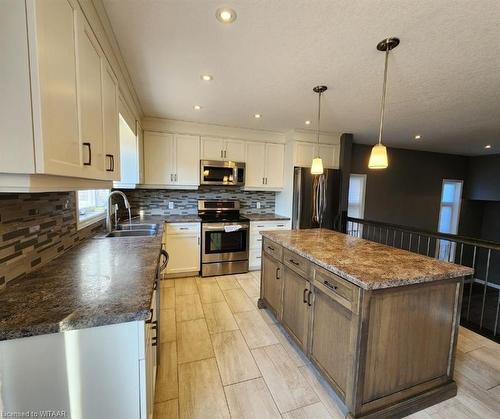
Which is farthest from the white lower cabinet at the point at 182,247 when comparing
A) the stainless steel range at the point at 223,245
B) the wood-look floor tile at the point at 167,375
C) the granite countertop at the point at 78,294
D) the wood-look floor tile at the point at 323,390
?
the wood-look floor tile at the point at 323,390

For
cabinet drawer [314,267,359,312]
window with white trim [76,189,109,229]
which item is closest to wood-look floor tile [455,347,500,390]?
cabinet drawer [314,267,359,312]

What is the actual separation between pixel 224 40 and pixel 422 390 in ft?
9.00

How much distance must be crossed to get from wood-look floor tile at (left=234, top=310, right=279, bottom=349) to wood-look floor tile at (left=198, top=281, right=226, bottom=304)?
449 millimetres

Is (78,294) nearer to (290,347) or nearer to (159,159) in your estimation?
(290,347)

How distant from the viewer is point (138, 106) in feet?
9.97

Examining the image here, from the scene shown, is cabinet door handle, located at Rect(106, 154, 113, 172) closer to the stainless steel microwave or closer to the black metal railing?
the stainless steel microwave

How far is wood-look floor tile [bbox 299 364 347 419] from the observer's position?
5.04 ft

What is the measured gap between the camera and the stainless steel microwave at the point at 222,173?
3835 mm

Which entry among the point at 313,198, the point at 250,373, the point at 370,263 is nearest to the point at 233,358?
the point at 250,373

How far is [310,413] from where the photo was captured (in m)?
1.52

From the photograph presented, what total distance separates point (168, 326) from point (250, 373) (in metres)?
1.03

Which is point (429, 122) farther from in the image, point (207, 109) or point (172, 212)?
point (172, 212)

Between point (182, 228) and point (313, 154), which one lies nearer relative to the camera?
point (182, 228)

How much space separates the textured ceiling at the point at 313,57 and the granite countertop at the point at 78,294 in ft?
5.12
